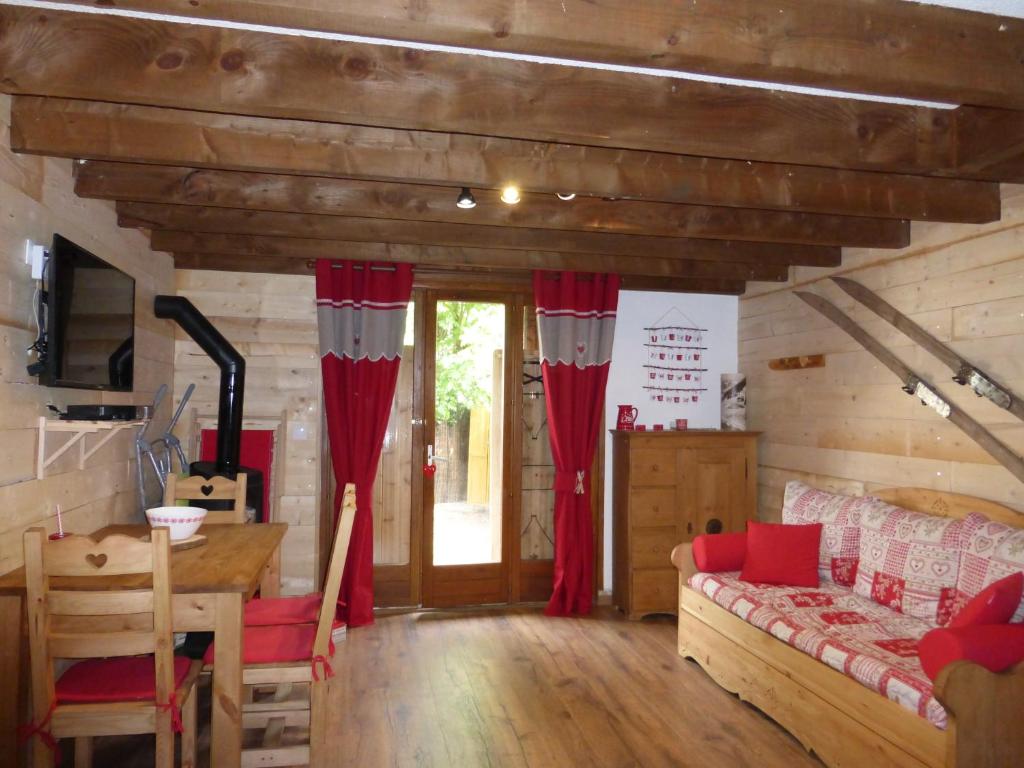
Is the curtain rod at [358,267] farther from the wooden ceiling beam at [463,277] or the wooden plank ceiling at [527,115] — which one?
the wooden plank ceiling at [527,115]

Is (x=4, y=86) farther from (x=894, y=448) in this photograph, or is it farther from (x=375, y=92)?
(x=894, y=448)

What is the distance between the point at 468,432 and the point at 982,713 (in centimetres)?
327

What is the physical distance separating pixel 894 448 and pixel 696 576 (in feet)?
A: 4.04

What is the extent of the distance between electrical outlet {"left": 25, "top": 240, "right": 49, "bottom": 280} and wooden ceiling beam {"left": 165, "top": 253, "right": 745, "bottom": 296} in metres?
1.80

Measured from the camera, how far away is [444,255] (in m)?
4.18

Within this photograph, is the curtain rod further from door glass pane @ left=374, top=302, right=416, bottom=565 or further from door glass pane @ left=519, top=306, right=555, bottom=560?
door glass pane @ left=519, top=306, right=555, bottom=560

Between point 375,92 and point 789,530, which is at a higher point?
point 375,92

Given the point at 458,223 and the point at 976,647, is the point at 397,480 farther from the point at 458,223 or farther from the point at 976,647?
the point at 976,647

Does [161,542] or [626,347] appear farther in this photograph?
[626,347]

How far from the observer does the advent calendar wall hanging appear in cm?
513

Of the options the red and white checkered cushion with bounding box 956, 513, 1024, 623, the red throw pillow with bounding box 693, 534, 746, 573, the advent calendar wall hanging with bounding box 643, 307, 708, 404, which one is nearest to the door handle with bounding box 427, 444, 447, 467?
the advent calendar wall hanging with bounding box 643, 307, 708, 404

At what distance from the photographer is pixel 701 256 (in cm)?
404

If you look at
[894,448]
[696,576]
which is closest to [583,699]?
[696,576]

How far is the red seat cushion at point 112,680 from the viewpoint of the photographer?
6.95 feet
